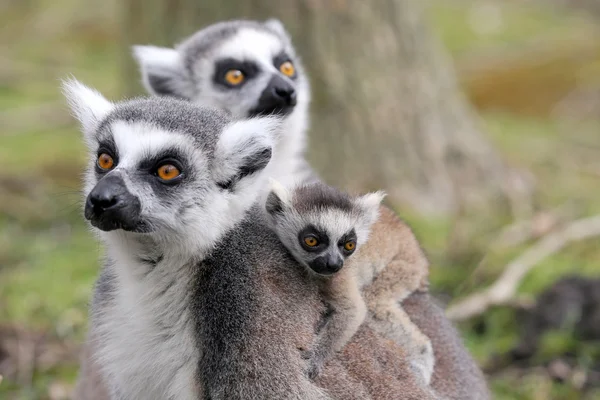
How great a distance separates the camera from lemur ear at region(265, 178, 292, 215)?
3490 millimetres

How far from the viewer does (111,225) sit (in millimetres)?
2975

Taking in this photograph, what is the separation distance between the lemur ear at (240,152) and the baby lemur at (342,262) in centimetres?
29

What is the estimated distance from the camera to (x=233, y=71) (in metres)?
4.93

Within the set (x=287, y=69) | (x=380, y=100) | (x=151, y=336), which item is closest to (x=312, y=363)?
(x=151, y=336)

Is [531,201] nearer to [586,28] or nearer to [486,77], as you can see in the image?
[486,77]

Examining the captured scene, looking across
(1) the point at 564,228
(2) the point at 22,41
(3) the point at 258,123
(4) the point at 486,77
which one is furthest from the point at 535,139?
(2) the point at 22,41

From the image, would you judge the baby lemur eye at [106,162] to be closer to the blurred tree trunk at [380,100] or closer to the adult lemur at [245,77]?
the adult lemur at [245,77]

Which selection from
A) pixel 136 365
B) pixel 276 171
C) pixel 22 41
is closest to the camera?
pixel 136 365

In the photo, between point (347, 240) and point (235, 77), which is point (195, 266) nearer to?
point (347, 240)

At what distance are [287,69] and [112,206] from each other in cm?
247

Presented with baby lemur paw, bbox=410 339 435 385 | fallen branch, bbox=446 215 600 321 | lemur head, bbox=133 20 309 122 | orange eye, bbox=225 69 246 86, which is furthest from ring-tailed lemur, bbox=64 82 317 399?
fallen branch, bbox=446 215 600 321

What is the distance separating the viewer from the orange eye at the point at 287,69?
5.10m

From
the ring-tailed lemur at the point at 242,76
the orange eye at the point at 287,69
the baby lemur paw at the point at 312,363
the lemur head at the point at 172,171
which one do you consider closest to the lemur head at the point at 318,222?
the lemur head at the point at 172,171

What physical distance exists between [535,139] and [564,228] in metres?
4.71
